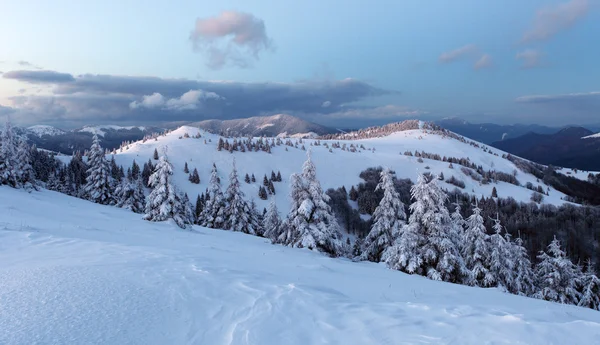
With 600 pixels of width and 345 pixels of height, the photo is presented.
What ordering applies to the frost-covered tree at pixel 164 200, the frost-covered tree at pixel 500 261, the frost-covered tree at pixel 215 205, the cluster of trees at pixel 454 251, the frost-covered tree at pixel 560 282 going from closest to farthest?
the cluster of trees at pixel 454 251
the frost-covered tree at pixel 500 261
the frost-covered tree at pixel 560 282
the frost-covered tree at pixel 164 200
the frost-covered tree at pixel 215 205

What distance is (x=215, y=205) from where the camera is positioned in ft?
144

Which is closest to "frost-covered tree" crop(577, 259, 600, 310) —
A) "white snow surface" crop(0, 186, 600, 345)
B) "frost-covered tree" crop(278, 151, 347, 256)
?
"frost-covered tree" crop(278, 151, 347, 256)

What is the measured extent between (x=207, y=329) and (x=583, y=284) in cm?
3523

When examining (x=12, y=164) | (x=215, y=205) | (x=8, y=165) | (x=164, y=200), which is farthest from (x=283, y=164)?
(x=164, y=200)

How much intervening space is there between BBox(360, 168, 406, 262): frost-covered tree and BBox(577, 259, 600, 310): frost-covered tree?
52.3 ft

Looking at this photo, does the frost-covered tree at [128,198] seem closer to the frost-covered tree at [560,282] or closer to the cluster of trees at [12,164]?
the cluster of trees at [12,164]

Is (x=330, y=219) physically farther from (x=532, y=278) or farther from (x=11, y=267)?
(x=532, y=278)

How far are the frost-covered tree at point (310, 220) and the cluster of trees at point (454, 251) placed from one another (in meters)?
4.27

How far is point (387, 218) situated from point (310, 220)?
7.09 m

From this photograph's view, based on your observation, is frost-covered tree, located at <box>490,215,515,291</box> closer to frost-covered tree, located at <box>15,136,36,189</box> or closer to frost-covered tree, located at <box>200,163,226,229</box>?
frost-covered tree, located at <box>200,163,226,229</box>

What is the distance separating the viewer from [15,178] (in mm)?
35062

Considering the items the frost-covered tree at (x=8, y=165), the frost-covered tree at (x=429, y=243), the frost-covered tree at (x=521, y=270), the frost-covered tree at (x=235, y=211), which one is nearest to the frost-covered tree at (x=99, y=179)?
the frost-covered tree at (x=8, y=165)

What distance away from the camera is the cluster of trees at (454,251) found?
2064cm

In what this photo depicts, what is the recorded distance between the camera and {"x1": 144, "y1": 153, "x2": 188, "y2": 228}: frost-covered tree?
26750mm
